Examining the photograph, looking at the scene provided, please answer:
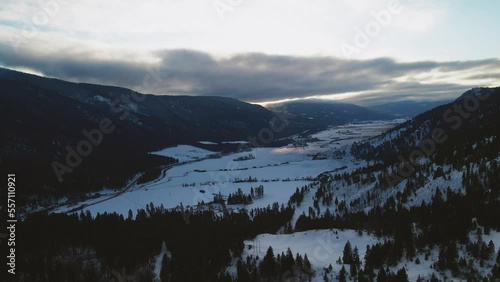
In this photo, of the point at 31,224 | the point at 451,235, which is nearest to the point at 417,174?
the point at 451,235

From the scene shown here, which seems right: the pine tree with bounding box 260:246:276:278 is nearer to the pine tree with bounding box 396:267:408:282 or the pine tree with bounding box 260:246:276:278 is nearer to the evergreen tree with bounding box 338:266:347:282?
the evergreen tree with bounding box 338:266:347:282

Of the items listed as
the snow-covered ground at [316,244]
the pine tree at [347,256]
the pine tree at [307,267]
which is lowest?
the snow-covered ground at [316,244]

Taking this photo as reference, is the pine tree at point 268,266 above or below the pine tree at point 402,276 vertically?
below

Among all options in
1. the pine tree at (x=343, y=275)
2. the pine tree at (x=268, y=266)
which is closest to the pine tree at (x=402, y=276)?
the pine tree at (x=343, y=275)

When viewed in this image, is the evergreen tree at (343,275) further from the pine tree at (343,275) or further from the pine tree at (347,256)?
the pine tree at (347,256)

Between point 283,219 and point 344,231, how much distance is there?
174 feet

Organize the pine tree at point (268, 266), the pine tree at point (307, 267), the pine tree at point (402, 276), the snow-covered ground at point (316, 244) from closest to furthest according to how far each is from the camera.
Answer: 1. the pine tree at point (402, 276)
2. the pine tree at point (307, 267)
3. the pine tree at point (268, 266)
4. the snow-covered ground at point (316, 244)

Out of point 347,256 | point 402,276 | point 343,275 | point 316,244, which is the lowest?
point 316,244

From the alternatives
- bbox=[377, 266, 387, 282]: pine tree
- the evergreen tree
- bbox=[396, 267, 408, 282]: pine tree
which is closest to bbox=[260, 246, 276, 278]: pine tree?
the evergreen tree

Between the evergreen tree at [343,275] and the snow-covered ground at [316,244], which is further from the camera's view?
the snow-covered ground at [316,244]

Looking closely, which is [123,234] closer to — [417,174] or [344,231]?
[344,231]

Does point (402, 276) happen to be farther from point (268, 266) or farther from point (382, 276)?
point (268, 266)

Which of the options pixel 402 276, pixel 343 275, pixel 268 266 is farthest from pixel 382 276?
pixel 268 266

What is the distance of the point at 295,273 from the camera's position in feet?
343
